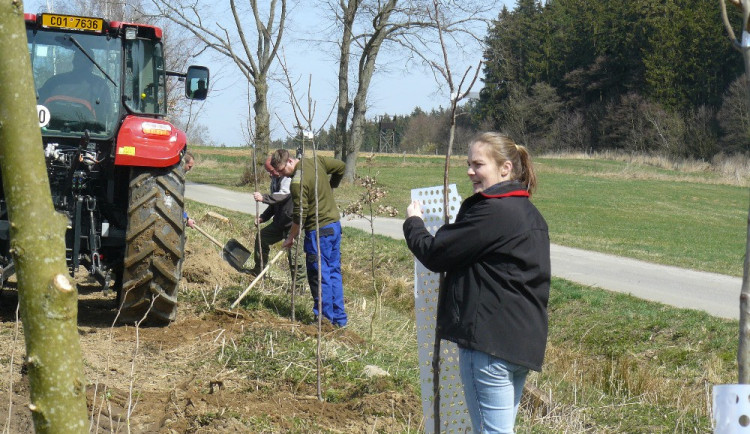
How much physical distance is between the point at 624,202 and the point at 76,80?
23981mm

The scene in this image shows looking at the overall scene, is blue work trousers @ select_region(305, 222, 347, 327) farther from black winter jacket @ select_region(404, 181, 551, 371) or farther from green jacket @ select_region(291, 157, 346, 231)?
black winter jacket @ select_region(404, 181, 551, 371)

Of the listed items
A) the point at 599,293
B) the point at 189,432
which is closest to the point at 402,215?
the point at 599,293

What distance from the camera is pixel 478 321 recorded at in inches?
132

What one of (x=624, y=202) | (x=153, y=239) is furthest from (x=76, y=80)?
(x=624, y=202)

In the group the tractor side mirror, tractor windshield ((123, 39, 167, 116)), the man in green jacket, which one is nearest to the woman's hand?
the man in green jacket

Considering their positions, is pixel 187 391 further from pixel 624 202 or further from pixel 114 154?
pixel 624 202

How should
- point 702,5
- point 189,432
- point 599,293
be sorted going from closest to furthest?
point 189,432, point 599,293, point 702,5

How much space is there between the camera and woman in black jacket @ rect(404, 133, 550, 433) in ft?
11.1

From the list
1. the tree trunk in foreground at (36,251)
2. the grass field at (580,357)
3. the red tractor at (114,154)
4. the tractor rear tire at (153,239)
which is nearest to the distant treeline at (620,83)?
the grass field at (580,357)

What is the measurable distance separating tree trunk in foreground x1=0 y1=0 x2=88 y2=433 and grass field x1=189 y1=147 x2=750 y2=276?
8.31 metres

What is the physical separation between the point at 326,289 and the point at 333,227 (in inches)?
23.2

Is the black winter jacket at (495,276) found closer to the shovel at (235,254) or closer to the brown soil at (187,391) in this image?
the brown soil at (187,391)

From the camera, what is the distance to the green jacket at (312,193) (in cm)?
755

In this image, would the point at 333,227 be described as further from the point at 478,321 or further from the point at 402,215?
the point at 402,215
